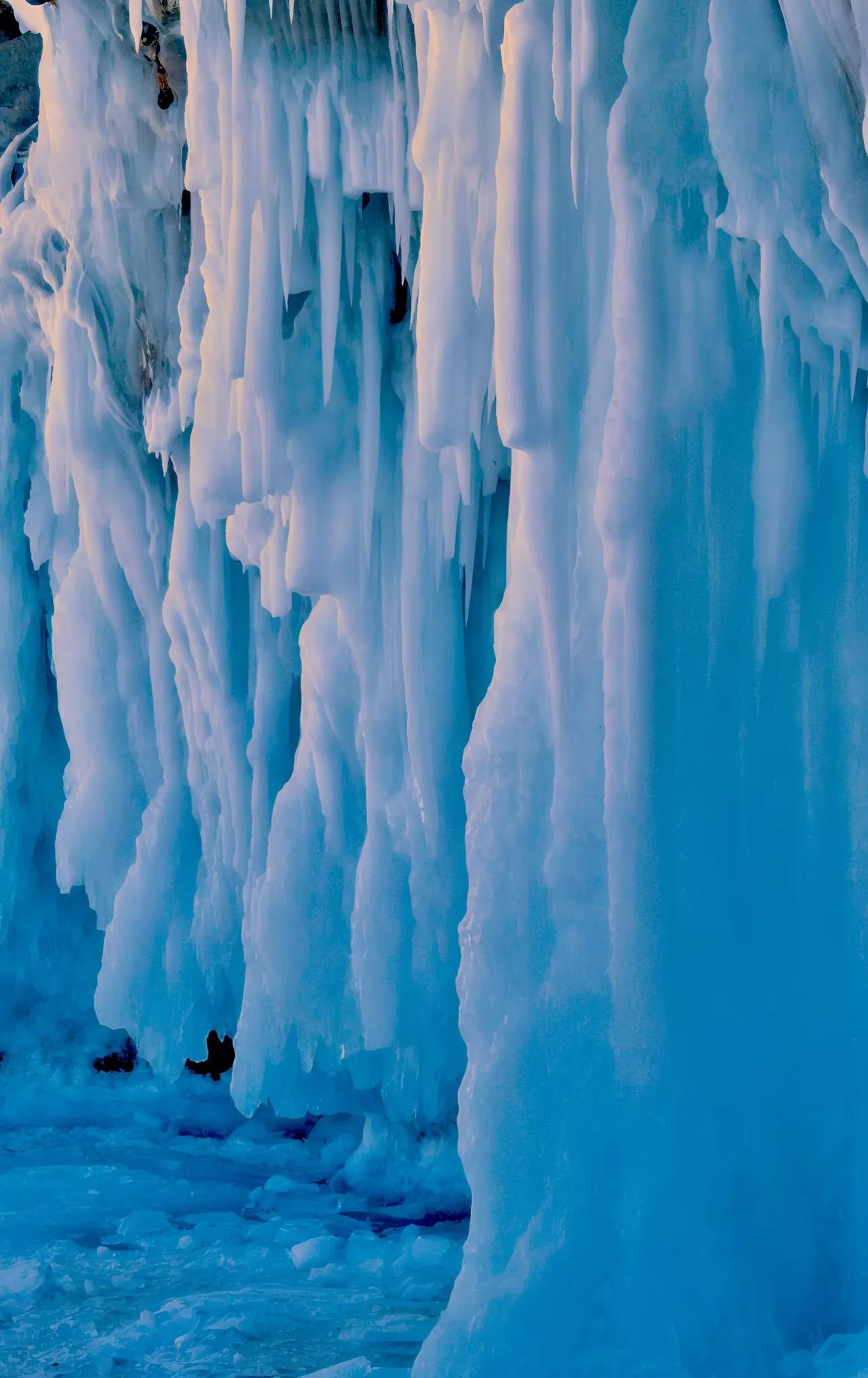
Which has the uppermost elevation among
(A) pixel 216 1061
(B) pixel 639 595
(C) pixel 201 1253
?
(B) pixel 639 595

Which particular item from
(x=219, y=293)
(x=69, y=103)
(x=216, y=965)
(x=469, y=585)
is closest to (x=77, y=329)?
(x=69, y=103)

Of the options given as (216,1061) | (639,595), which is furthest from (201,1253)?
(639,595)

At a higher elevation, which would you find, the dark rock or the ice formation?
the ice formation

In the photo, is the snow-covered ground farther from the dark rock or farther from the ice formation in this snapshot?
the ice formation

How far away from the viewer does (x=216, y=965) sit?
6445 millimetres

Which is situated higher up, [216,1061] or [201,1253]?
[201,1253]

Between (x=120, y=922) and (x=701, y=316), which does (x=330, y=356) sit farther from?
(x=120, y=922)

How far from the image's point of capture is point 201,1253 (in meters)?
5.13

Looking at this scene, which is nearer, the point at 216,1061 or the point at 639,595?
the point at 639,595

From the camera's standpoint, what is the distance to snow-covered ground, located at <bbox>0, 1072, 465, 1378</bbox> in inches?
166

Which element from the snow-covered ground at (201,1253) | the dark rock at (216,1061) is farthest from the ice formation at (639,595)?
the dark rock at (216,1061)

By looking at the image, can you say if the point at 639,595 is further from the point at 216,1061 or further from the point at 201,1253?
the point at 216,1061

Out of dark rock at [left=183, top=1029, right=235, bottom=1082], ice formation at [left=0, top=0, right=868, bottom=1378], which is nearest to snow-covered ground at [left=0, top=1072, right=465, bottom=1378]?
dark rock at [left=183, top=1029, right=235, bottom=1082]

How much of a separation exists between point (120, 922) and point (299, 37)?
3.98 metres
